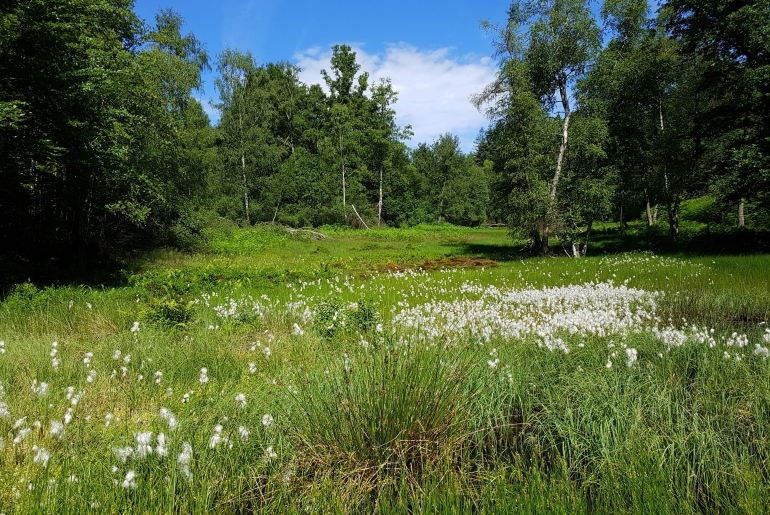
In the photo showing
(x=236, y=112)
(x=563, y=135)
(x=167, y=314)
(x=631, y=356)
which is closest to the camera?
(x=631, y=356)

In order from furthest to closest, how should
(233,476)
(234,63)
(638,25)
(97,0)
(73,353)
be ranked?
(234,63) → (638,25) → (97,0) → (73,353) → (233,476)

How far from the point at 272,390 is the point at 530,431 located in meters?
2.59

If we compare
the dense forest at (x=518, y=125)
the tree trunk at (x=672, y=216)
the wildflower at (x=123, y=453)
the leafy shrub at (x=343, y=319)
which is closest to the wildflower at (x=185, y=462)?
the wildflower at (x=123, y=453)

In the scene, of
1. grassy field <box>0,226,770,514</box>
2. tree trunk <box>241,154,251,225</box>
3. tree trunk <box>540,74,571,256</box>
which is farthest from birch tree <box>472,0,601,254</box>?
tree trunk <box>241,154,251,225</box>

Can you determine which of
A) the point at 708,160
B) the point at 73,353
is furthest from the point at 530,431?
the point at 708,160

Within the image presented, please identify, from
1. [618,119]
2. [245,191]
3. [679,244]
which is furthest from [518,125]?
[245,191]

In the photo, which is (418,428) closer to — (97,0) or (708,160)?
(97,0)

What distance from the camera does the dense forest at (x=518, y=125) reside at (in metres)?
12.5

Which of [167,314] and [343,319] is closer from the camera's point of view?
[343,319]

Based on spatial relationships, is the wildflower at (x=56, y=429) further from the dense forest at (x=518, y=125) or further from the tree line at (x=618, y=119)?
the tree line at (x=618, y=119)

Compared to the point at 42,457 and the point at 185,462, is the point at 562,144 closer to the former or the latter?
the point at 185,462

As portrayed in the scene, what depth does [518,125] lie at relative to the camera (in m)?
25.0

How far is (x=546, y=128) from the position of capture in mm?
24328

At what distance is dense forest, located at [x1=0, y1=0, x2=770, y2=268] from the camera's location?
41.2 ft
